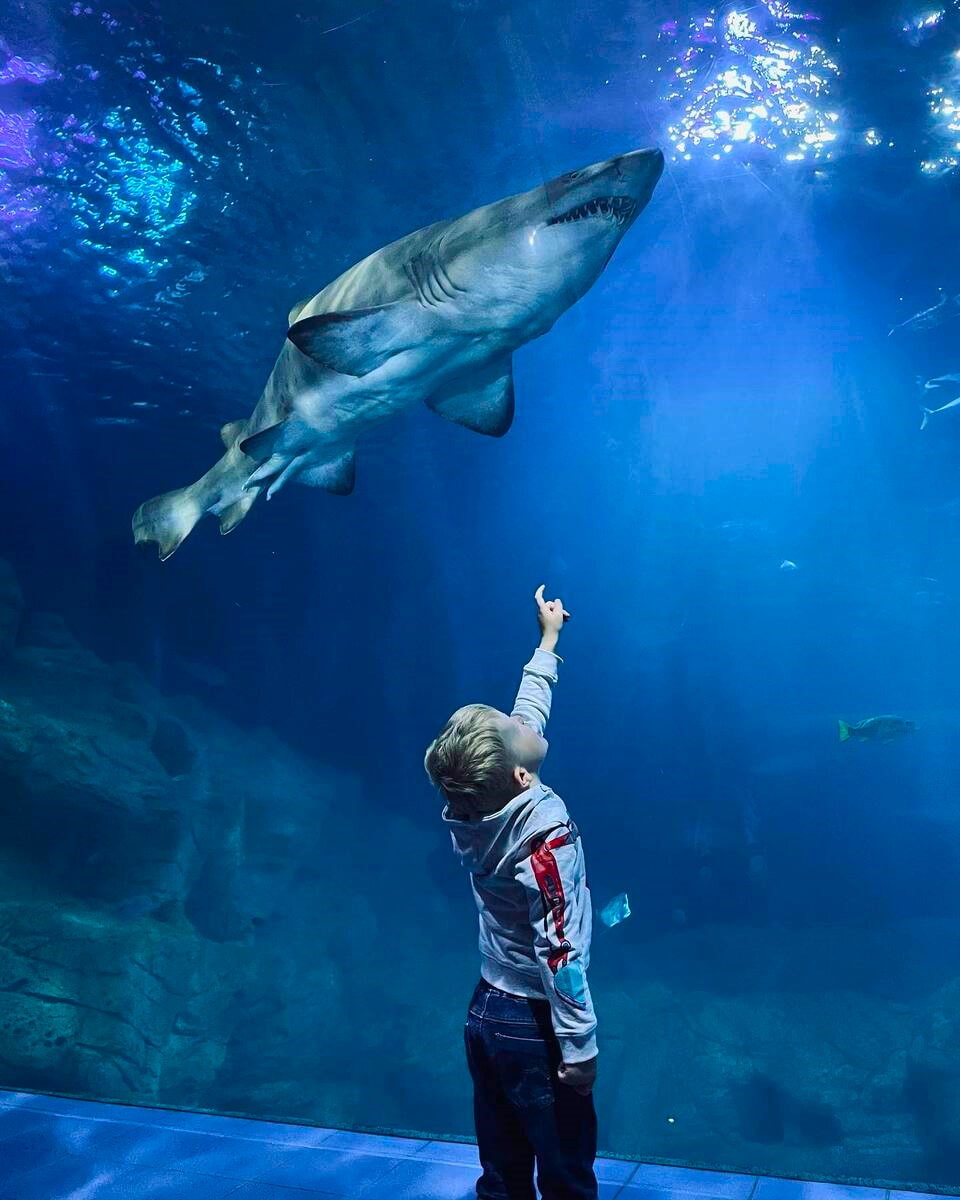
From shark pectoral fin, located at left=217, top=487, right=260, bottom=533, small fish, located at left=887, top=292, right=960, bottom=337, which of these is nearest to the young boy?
shark pectoral fin, located at left=217, top=487, right=260, bottom=533

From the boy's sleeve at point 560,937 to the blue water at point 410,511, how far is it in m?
5.13

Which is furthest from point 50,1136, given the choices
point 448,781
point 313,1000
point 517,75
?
point 313,1000

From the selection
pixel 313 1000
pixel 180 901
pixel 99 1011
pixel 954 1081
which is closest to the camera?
pixel 99 1011

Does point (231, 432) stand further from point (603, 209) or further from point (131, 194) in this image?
point (131, 194)

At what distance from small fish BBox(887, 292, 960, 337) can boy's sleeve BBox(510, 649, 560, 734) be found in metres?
11.6

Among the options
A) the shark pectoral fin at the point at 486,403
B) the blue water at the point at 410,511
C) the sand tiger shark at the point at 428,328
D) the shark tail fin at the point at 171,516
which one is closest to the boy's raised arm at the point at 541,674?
the sand tiger shark at the point at 428,328

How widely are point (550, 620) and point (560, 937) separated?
1.31m

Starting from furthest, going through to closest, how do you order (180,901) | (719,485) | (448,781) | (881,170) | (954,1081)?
1. (719,485)
2. (180,901)
3. (954,1081)
4. (881,170)
5. (448,781)

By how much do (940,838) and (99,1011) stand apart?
2917cm

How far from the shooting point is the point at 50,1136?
14.8ft

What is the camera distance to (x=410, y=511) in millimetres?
19203

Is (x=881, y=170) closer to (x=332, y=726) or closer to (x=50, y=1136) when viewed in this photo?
(x=50, y=1136)

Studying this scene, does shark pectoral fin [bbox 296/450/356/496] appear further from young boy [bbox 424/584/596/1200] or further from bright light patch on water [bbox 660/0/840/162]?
bright light patch on water [bbox 660/0/840/162]

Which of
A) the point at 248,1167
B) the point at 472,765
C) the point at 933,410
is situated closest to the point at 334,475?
the point at 472,765
